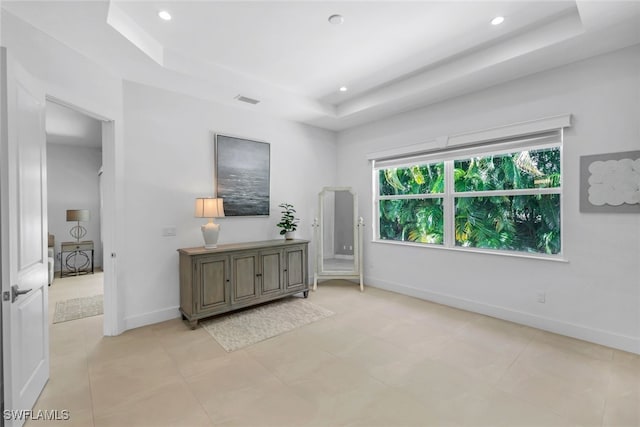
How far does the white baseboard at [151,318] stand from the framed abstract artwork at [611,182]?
4750 millimetres

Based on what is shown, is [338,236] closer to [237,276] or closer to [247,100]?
[237,276]

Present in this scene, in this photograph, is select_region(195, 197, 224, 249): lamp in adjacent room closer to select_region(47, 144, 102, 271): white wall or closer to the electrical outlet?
the electrical outlet

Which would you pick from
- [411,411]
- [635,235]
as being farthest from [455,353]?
[635,235]

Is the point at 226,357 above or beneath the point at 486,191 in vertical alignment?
beneath

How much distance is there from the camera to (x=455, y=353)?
9.05 ft

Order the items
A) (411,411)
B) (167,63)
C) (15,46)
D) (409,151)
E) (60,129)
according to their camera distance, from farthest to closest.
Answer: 1. (60,129)
2. (409,151)
3. (167,63)
4. (15,46)
5. (411,411)

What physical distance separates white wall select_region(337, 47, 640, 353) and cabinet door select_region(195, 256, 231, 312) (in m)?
2.90

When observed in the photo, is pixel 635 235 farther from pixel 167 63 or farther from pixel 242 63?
pixel 167 63

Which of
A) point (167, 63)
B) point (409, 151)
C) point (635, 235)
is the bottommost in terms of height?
point (635, 235)

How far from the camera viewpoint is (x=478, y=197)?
391cm

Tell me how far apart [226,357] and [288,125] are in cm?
359

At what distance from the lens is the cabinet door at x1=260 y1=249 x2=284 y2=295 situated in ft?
13.1

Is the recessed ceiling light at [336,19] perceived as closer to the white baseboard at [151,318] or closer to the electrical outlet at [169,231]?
the electrical outlet at [169,231]

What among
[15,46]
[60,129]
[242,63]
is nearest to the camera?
[15,46]
